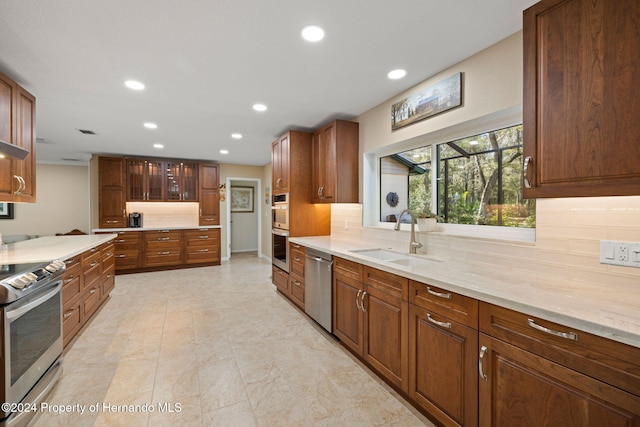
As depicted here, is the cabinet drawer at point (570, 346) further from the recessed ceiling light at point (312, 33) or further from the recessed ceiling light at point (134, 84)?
the recessed ceiling light at point (134, 84)

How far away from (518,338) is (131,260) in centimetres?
630

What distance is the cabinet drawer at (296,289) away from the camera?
3.50 m

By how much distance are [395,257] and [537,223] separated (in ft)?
3.90

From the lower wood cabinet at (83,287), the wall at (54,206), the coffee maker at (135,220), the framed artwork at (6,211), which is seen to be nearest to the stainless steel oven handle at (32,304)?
the lower wood cabinet at (83,287)

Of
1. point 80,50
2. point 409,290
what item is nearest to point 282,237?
point 409,290

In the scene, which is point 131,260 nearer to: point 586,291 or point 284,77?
point 284,77

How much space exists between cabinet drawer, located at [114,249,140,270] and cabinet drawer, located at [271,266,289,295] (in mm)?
3111

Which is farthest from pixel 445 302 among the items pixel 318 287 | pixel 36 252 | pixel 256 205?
pixel 256 205

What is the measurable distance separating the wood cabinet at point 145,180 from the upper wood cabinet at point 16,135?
3.34 metres

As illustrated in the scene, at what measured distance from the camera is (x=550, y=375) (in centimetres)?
113

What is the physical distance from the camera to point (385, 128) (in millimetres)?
3035

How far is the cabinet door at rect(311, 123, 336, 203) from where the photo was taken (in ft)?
11.3

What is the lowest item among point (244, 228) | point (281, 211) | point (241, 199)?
point (244, 228)

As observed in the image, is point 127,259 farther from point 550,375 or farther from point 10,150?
point 550,375
